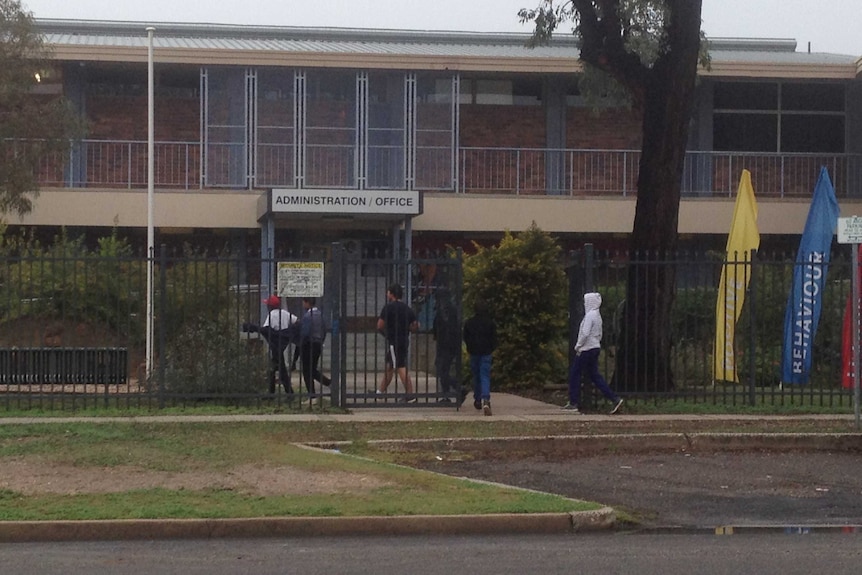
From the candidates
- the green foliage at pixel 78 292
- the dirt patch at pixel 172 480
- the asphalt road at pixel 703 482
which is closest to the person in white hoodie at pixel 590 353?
the asphalt road at pixel 703 482

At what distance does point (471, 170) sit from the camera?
1150 inches

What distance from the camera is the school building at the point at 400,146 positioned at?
88.6ft

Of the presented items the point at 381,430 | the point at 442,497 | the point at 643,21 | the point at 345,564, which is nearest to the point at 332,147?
the point at 643,21

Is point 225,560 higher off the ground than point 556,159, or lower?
lower

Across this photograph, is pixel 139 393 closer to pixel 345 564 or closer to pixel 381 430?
pixel 381 430

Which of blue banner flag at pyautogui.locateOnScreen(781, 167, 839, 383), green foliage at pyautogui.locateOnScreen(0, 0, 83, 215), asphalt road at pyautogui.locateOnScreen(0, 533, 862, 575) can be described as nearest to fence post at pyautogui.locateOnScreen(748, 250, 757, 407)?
blue banner flag at pyautogui.locateOnScreen(781, 167, 839, 383)

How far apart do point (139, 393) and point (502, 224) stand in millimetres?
13967

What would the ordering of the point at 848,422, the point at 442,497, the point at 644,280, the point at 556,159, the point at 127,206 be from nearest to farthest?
the point at 442,497, the point at 848,422, the point at 644,280, the point at 127,206, the point at 556,159

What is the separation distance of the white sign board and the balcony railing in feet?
44.9

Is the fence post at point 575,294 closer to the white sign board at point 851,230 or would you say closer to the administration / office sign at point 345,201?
the white sign board at point 851,230

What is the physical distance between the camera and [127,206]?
27.1m

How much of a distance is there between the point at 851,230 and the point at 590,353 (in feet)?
11.3

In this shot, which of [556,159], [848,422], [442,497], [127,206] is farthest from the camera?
[556,159]

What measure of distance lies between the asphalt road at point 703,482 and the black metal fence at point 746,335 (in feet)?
10.0
